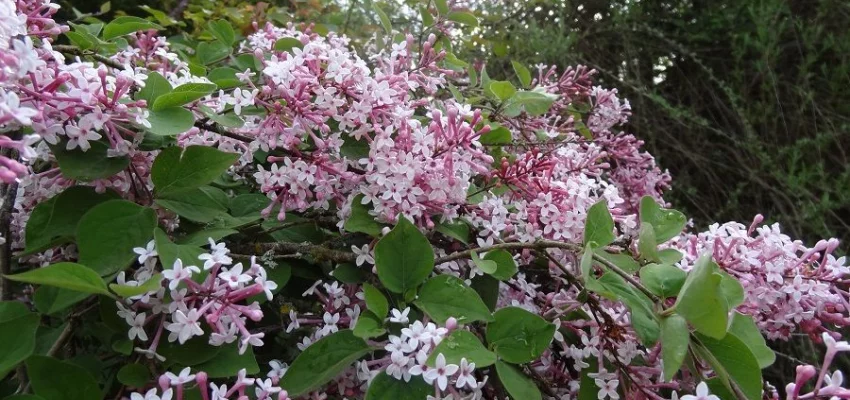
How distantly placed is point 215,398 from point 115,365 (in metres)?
0.19

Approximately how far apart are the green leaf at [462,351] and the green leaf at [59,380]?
0.33 m

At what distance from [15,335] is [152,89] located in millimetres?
299

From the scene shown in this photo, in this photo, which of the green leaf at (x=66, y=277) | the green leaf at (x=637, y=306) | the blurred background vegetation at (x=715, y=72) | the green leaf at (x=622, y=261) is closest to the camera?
the green leaf at (x=66, y=277)

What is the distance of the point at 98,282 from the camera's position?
0.55 m

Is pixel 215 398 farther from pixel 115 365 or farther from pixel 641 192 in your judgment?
pixel 641 192

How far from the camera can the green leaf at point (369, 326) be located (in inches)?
25.1

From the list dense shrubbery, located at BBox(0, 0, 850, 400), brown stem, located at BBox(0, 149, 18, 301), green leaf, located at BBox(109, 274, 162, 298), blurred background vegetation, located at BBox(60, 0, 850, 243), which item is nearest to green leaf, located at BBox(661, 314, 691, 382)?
dense shrubbery, located at BBox(0, 0, 850, 400)

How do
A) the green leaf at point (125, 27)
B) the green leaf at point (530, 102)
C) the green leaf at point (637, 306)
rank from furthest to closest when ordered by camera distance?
the green leaf at point (530, 102) → the green leaf at point (125, 27) → the green leaf at point (637, 306)

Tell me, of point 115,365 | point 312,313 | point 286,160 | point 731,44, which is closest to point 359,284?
point 312,313

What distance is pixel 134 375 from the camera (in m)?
0.60

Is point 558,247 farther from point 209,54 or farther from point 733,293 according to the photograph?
point 209,54

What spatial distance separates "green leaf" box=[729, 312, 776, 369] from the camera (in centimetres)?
67

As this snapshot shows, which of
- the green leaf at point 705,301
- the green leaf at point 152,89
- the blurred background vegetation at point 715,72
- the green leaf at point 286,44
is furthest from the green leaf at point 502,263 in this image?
the blurred background vegetation at point 715,72

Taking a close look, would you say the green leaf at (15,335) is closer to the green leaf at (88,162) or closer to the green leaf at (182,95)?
the green leaf at (88,162)
